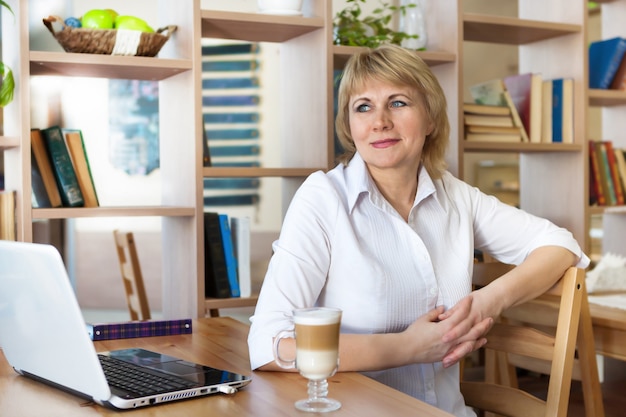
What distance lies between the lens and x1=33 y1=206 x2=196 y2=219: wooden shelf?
230 cm

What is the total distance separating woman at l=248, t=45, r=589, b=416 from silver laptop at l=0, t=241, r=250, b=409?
20 centimetres

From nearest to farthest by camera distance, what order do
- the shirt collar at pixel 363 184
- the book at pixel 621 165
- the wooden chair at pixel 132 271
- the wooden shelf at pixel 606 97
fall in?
1. the shirt collar at pixel 363 184
2. the wooden shelf at pixel 606 97
3. the book at pixel 621 165
4. the wooden chair at pixel 132 271

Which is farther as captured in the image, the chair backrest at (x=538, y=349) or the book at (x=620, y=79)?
the book at (x=620, y=79)

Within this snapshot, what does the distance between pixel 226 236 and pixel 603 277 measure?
1339 millimetres

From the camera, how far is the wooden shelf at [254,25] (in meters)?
2.46

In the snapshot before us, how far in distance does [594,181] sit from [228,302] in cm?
177

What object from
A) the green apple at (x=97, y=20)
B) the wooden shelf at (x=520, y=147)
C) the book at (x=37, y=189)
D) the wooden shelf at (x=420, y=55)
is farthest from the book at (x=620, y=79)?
the book at (x=37, y=189)

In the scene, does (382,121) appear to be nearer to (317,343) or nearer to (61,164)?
(317,343)

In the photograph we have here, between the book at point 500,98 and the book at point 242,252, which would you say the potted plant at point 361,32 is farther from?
the book at point 242,252

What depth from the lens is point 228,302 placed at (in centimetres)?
247

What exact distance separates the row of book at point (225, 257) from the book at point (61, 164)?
1.37 feet

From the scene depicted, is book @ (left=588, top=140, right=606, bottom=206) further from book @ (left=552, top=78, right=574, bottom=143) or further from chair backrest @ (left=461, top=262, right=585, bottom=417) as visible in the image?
chair backrest @ (left=461, top=262, right=585, bottom=417)

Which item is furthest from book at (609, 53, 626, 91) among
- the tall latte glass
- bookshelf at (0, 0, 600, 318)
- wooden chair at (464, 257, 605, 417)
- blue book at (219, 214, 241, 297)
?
the tall latte glass

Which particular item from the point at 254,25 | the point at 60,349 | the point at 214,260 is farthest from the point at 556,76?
the point at 60,349
